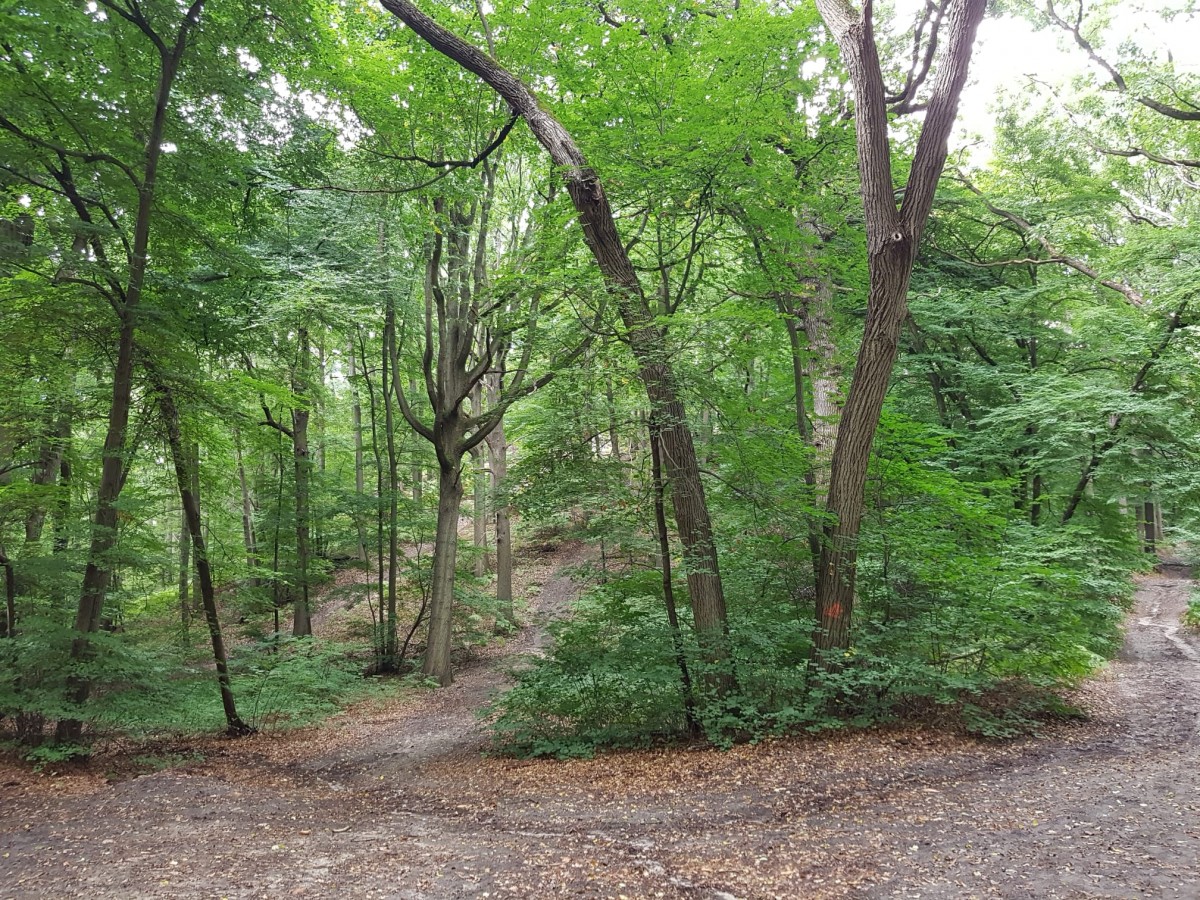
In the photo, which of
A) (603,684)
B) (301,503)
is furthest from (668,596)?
(301,503)

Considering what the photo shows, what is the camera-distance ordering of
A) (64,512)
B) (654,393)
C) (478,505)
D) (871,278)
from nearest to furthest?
1. (654,393)
2. (871,278)
3. (64,512)
4. (478,505)

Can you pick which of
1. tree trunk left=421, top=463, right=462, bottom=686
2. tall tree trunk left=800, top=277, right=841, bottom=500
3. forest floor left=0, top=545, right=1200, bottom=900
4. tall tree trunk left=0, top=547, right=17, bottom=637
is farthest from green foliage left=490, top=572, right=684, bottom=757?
tall tree trunk left=0, top=547, right=17, bottom=637

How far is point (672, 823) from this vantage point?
4605 millimetres

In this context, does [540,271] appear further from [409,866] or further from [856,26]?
[409,866]

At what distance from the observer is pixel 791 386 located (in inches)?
356

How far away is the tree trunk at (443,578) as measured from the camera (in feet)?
39.2

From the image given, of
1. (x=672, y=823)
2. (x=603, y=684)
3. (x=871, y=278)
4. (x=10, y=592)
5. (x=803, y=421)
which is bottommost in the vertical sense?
(x=672, y=823)

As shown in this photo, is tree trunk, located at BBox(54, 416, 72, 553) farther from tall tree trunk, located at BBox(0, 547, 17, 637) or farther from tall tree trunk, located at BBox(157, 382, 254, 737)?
tall tree trunk, located at BBox(157, 382, 254, 737)

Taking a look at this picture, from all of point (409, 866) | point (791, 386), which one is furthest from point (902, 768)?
point (791, 386)

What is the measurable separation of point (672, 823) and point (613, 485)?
2.95 m

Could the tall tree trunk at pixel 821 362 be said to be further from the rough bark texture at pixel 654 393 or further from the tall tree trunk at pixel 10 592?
the tall tree trunk at pixel 10 592

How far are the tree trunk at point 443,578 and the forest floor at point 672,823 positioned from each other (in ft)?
15.2

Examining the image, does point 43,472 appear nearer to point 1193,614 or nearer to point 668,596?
point 668,596

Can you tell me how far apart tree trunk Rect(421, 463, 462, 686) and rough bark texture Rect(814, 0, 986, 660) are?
24.6 ft
